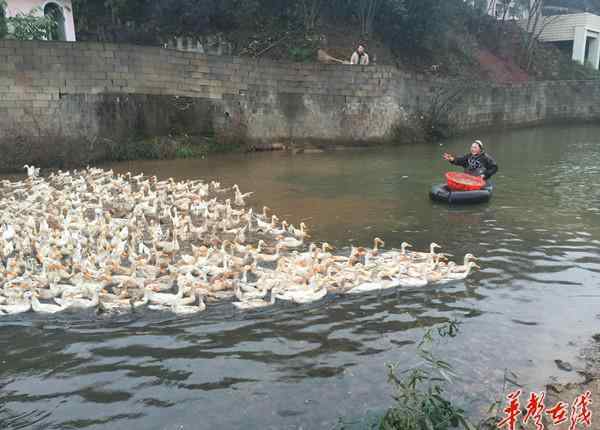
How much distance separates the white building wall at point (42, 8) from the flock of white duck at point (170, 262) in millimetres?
14796

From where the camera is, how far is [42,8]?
22.3 metres

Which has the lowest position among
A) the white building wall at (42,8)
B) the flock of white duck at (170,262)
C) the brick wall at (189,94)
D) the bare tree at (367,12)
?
the flock of white duck at (170,262)

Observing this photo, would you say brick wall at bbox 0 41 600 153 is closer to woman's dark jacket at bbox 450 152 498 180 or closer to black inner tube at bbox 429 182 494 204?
woman's dark jacket at bbox 450 152 498 180

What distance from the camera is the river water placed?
499cm

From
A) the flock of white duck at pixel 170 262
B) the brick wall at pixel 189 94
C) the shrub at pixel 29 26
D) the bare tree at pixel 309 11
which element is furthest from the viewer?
the bare tree at pixel 309 11

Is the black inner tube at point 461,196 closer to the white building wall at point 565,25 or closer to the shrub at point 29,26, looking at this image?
the shrub at point 29,26

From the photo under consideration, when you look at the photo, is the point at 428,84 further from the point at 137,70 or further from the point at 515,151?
the point at 137,70

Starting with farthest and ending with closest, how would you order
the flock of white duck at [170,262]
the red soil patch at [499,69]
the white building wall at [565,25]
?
the white building wall at [565,25] < the red soil patch at [499,69] < the flock of white duck at [170,262]

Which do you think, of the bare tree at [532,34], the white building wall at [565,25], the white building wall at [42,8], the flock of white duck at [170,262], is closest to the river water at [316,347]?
the flock of white duck at [170,262]

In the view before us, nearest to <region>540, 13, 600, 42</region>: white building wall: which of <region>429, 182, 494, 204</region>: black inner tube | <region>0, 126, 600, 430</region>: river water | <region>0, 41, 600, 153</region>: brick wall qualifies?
<region>0, 41, 600, 153</region>: brick wall

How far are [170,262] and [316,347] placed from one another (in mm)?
3039

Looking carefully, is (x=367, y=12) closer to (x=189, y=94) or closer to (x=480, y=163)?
(x=189, y=94)

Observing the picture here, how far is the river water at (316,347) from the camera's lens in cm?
499

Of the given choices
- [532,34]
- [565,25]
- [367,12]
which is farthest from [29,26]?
[565,25]
